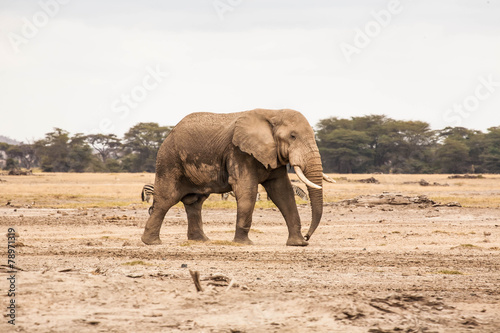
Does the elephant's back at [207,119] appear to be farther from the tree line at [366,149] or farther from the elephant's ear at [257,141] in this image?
the tree line at [366,149]

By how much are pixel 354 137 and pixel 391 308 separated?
72.5 metres

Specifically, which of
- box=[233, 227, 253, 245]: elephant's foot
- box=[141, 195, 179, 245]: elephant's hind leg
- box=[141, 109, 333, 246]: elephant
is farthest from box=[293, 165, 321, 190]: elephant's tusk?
box=[141, 195, 179, 245]: elephant's hind leg

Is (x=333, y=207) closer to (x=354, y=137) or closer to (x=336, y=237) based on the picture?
(x=336, y=237)

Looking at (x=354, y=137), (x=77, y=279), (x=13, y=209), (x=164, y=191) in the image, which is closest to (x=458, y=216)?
(x=164, y=191)

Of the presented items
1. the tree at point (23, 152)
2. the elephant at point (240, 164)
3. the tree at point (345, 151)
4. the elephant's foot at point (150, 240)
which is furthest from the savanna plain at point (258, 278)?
the tree at point (23, 152)

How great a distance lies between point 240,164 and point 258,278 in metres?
5.03

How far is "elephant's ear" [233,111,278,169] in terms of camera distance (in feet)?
51.7

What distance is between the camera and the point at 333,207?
28.5 meters

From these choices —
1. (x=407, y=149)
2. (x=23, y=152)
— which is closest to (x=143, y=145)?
(x=23, y=152)

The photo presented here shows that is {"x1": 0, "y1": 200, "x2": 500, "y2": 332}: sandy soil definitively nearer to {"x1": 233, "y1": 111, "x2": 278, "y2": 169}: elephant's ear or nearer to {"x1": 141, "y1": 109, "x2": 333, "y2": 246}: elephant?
{"x1": 141, "y1": 109, "x2": 333, "y2": 246}: elephant

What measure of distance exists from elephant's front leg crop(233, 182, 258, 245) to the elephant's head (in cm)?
57

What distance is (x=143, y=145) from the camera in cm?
8550

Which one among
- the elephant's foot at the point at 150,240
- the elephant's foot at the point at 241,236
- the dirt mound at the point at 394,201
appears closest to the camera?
the elephant's foot at the point at 241,236

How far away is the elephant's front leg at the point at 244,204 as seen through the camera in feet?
52.3
